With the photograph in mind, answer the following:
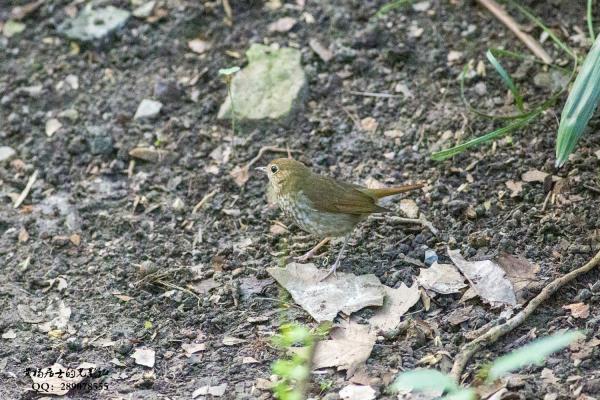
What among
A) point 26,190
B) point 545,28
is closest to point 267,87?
point 26,190

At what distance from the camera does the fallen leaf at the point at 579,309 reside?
4.10 meters

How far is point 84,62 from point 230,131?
4.29ft

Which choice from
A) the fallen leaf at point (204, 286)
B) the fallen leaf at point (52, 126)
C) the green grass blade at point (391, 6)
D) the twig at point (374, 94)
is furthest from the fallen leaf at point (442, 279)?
the fallen leaf at point (52, 126)

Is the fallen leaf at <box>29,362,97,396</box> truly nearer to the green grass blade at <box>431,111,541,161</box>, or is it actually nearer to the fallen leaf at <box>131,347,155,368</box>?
the fallen leaf at <box>131,347,155,368</box>

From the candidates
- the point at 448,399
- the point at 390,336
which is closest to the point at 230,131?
the point at 390,336

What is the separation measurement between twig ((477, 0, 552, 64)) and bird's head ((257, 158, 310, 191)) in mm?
1841

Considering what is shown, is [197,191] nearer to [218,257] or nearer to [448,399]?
[218,257]

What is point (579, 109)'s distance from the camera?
404cm

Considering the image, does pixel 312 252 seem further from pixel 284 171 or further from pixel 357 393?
pixel 357 393

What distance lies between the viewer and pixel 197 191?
549cm

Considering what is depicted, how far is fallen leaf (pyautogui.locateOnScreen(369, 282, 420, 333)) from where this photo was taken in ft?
14.1

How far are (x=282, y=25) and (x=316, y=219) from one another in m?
2.07

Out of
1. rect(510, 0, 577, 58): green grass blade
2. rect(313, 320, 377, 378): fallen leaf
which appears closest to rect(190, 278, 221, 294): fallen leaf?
rect(313, 320, 377, 378): fallen leaf

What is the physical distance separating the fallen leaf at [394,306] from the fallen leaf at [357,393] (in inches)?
17.5
